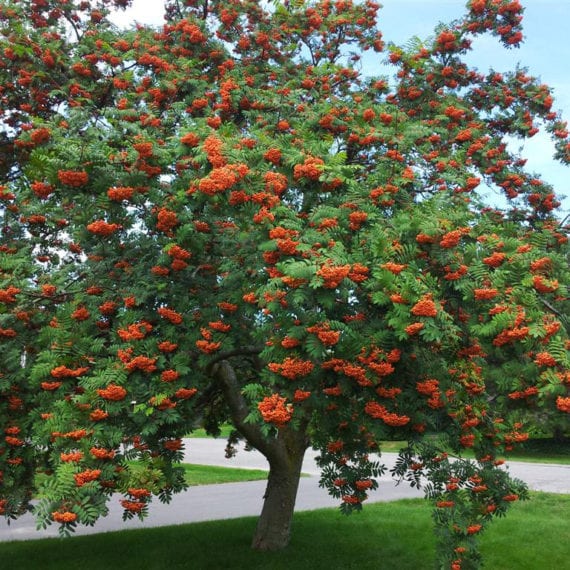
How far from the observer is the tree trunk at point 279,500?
937cm

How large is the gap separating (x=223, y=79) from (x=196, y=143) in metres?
3.32

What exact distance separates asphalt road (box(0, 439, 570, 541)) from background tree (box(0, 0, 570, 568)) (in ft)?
19.9

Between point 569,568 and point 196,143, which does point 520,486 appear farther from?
point 196,143

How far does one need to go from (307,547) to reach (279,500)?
3.95ft

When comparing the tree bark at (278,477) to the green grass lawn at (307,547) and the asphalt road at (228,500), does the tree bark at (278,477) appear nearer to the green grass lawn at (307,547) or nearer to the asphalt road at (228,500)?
the green grass lawn at (307,547)

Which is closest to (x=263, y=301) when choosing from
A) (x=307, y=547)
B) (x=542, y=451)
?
(x=307, y=547)

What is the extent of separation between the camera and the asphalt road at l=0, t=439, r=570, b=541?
12.7 metres

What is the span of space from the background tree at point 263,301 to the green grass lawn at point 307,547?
8.84 ft

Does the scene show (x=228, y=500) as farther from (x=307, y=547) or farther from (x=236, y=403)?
(x=236, y=403)

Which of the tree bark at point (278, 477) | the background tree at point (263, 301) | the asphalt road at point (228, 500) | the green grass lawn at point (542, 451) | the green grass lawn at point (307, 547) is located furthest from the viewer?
the green grass lawn at point (542, 451)

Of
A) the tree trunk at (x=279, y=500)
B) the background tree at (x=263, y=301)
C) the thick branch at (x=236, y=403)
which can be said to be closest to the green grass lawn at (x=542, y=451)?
the tree trunk at (x=279, y=500)

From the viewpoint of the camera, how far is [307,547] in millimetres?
10086

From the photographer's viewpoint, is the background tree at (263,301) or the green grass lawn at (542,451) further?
the green grass lawn at (542,451)

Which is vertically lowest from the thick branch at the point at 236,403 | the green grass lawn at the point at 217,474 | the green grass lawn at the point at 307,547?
the green grass lawn at the point at 307,547
